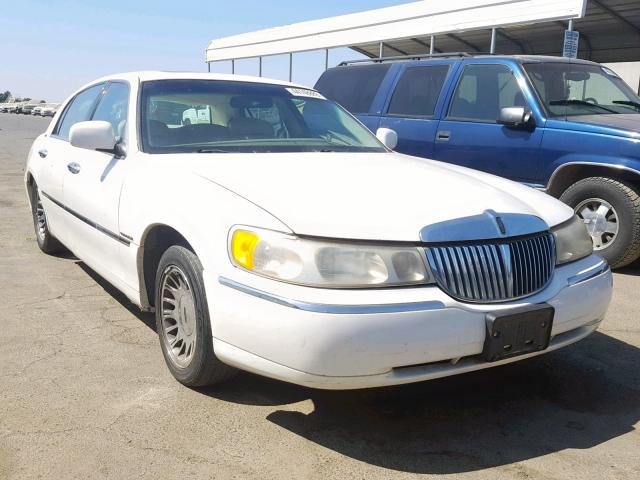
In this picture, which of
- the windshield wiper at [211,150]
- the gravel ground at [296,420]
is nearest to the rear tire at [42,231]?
the gravel ground at [296,420]

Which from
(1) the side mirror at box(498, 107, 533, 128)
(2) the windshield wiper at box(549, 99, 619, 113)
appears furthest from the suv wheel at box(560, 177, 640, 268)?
(2) the windshield wiper at box(549, 99, 619, 113)

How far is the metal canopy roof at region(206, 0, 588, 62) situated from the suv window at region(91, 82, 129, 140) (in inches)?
428

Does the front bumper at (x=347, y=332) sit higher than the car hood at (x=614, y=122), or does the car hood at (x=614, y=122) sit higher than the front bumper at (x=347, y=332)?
the car hood at (x=614, y=122)

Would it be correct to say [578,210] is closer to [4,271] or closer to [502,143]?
[502,143]

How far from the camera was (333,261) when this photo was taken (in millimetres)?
2578

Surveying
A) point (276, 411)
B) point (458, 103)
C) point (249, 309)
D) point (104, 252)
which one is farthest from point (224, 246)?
point (458, 103)

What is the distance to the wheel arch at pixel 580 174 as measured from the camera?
18.3ft

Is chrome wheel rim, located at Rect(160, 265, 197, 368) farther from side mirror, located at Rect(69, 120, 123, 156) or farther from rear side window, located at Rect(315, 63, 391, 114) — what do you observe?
rear side window, located at Rect(315, 63, 391, 114)

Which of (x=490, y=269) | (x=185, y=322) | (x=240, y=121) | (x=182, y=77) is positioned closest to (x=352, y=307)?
(x=490, y=269)

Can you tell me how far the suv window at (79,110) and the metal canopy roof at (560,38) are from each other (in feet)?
41.0

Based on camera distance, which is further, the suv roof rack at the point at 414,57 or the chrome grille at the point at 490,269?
the suv roof rack at the point at 414,57

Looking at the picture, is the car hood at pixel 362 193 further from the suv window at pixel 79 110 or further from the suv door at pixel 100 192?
the suv window at pixel 79 110

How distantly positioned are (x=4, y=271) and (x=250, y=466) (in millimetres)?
3676

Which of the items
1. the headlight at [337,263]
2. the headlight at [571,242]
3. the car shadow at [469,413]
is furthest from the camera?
the headlight at [571,242]
